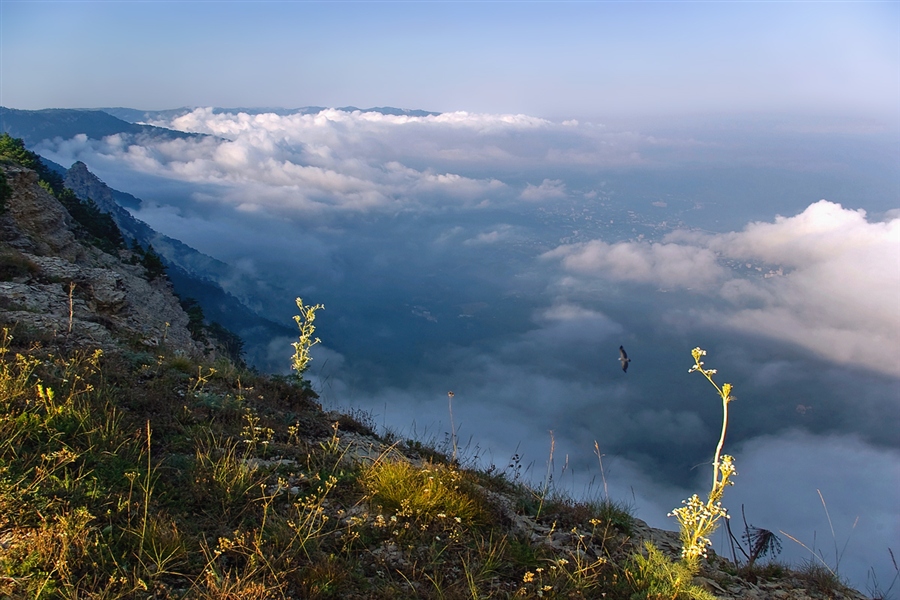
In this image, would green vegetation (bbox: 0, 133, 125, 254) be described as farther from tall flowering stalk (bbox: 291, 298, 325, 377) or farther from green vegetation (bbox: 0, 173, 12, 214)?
tall flowering stalk (bbox: 291, 298, 325, 377)

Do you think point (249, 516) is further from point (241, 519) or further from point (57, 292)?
point (57, 292)

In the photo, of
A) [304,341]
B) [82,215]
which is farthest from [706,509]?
[82,215]

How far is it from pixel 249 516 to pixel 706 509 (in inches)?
131

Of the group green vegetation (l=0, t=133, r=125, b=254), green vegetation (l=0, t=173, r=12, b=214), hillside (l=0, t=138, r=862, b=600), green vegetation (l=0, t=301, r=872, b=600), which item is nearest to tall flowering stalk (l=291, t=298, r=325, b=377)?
hillside (l=0, t=138, r=862, b=600)

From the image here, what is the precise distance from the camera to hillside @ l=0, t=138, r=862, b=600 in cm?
295

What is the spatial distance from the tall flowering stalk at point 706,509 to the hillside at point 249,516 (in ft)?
0.78

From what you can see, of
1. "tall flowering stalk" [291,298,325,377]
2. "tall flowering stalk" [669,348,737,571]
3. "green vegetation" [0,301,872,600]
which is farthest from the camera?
"tall flowering stalk" [291,298,325,377]

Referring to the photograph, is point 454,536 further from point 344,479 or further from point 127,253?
point 127,253

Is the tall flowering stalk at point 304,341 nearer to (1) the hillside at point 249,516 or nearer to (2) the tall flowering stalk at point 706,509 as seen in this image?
(1) the hillside at point 249,516

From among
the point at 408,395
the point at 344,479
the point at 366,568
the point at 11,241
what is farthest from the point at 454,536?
the point at 408,395

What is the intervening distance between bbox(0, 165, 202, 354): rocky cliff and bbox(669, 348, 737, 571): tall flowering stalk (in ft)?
24.0

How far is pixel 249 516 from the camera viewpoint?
146 inches

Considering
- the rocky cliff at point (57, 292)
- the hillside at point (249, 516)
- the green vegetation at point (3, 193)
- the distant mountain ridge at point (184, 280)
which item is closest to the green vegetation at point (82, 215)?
the rocky cliff at point (57, 292)

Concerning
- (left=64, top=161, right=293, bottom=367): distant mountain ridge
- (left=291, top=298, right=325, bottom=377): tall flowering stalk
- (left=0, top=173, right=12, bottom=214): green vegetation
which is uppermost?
(left=0, top=173, right=12, bottom=214): green vegetation
